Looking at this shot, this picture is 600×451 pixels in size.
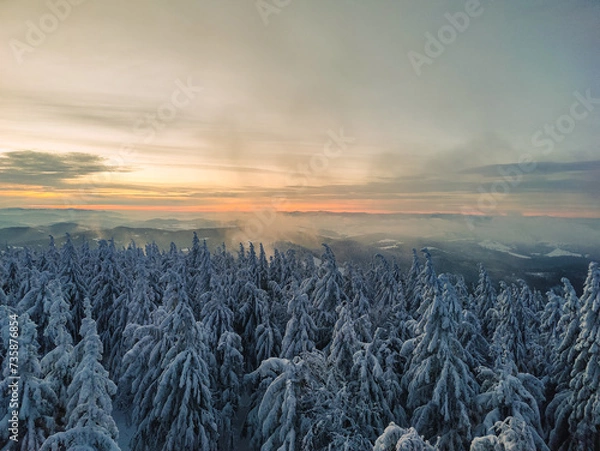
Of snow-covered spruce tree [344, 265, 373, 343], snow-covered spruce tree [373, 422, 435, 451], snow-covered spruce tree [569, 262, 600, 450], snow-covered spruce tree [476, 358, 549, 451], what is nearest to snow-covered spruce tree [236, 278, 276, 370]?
snow-covered spruce tree [344, 265, 373, 343]

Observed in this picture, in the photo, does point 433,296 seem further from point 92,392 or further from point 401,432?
point 92,392

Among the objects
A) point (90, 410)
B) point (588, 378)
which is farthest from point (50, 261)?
point (588, 378)

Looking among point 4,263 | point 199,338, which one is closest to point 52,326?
point 199,338

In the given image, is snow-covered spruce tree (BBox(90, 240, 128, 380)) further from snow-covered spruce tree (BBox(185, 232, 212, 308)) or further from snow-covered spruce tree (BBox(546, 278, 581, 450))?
snow-covered spruce tree (BBox(546, 278, 581, 450))

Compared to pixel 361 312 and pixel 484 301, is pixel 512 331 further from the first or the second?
pixel 361 312

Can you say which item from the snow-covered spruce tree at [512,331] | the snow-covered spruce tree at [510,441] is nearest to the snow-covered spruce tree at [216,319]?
the snow-covered spruce tree at [512,331]

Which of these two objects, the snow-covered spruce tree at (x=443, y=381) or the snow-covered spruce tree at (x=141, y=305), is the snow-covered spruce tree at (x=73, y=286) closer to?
the snow-covered spruce tree at (x=141, y=305)
